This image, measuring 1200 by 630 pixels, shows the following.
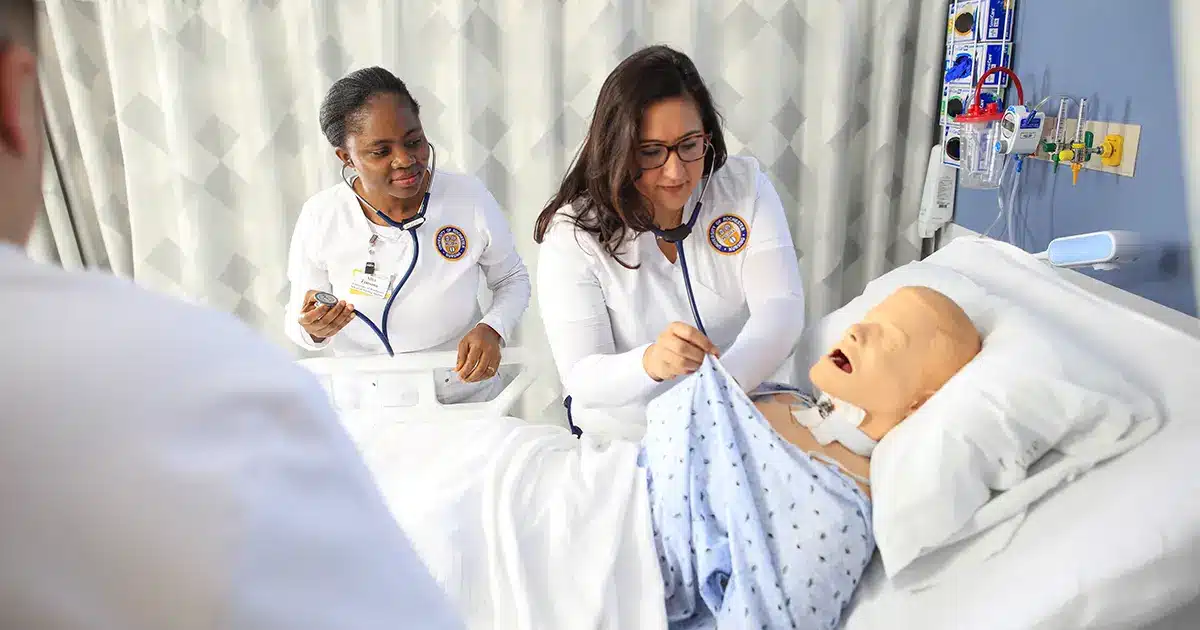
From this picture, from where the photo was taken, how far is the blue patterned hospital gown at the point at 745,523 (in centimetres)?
113

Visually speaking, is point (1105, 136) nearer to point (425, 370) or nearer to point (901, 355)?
point (901, 355)

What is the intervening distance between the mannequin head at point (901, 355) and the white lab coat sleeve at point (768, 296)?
0.84ft

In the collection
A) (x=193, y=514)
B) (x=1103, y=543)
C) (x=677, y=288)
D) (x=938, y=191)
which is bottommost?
(x=1103, y=543)

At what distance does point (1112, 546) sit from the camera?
919 mm

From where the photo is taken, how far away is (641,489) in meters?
1.31

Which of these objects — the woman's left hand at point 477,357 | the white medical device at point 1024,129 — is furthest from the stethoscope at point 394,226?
the white medical device at point 1024,129

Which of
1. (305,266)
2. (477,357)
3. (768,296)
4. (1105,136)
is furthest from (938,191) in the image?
(305,266)

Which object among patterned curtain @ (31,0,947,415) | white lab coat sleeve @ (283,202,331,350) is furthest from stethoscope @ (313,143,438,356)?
patterned curtain @ (31,0,947,415)

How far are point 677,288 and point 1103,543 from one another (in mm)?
973

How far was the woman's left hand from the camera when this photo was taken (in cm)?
183

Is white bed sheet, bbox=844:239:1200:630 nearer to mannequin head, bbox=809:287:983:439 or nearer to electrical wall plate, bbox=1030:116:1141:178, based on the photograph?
mannequin head, bbox=809:287:983:439

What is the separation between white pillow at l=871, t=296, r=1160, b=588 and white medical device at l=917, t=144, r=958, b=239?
122cm

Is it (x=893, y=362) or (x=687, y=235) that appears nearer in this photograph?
(x=893, y=362)

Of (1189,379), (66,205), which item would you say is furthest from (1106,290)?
(66,205)
